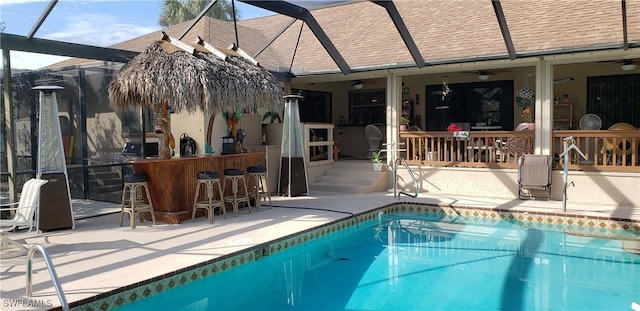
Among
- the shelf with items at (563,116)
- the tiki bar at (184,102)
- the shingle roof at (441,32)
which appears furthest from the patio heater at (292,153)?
the shelf with items at (563,116)

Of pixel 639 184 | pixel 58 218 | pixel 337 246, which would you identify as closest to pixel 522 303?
pixel 337 246

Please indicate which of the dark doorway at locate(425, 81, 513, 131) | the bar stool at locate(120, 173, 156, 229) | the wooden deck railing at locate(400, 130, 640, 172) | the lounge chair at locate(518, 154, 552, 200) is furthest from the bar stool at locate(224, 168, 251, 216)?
the dark doorway at locate(425, 81, 513, 131)

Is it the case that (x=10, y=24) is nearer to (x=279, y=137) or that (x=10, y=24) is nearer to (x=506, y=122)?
(x=279, y=137)

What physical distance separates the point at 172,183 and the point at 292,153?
132 inches

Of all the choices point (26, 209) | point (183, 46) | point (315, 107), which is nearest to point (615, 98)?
point (315, 107)

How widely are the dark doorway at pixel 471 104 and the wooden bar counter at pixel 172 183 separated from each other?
7.63 m

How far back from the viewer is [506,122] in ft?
41.9

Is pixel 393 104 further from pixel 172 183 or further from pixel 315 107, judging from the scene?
pixel 172 183

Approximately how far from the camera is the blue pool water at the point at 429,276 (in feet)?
15.9

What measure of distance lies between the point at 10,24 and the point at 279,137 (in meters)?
6.17

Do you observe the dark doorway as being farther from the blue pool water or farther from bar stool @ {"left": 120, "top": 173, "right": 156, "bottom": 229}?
bar stool @ {"left": 120, "top": 173, "right": 156, "bottom": 229}

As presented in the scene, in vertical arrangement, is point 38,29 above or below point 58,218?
above

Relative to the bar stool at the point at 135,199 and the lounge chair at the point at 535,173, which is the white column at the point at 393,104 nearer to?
the lounge chair at the point at 535,173

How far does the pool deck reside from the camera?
4.53 meters
